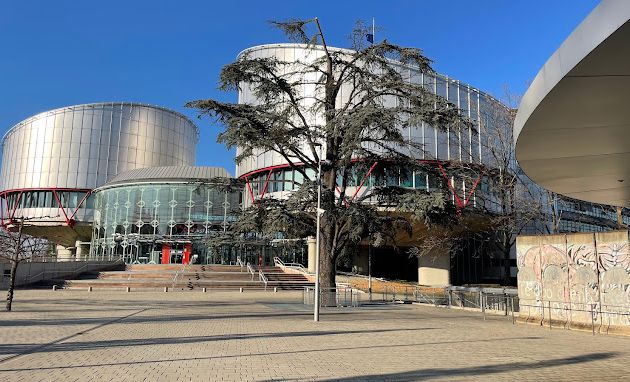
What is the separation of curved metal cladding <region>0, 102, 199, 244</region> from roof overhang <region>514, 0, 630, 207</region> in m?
76.9

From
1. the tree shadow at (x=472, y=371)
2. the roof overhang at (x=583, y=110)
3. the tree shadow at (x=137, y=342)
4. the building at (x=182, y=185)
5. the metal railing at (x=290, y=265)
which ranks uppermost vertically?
the building at (x=182, y=185)

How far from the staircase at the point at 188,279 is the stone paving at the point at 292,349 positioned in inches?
751

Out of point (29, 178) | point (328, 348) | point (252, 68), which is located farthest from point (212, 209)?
point (328, 348)

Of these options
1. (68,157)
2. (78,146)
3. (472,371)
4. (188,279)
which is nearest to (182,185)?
(188,279)

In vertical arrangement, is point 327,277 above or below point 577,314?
above

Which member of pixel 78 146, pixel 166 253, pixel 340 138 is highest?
pixel 78 146

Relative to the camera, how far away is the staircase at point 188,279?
38.1 meters

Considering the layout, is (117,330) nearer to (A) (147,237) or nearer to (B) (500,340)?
(B) (500,340)

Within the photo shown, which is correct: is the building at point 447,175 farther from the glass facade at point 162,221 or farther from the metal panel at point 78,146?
the metal panel at point 78,146

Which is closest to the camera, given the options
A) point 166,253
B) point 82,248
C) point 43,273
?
point 43,273

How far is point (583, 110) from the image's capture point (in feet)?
23.4

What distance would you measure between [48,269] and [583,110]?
41795 millimetres

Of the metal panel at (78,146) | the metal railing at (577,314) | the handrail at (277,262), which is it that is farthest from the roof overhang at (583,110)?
the metal panel at (78,146)

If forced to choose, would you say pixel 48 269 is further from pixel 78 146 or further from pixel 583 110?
pixel 78 146
